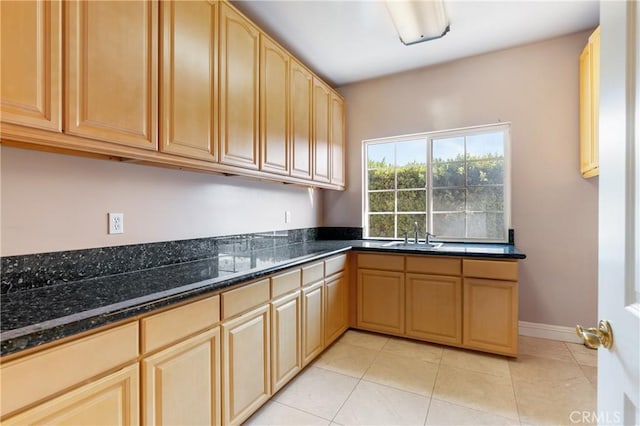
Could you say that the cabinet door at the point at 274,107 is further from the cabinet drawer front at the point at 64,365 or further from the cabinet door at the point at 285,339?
the cabinet drawer front at the point at 64,365

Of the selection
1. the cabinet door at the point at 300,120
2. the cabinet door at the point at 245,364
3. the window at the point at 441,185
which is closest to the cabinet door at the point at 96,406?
the cabinet door at the point at 245,364

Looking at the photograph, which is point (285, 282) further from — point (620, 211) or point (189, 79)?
point (620, 211)

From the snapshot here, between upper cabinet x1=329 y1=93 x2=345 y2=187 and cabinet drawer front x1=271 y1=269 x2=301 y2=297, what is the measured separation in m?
1.47

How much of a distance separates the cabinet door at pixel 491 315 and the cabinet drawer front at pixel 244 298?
5.59ft

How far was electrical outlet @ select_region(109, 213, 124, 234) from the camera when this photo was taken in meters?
1.58

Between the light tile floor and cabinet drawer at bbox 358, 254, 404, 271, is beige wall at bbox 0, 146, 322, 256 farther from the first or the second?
the light tile floor

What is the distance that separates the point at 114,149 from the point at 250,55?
120cm

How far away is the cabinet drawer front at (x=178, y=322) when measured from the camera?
1136 mm

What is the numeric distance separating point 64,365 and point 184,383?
0.51 metres

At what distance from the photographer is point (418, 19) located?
7.02 feet

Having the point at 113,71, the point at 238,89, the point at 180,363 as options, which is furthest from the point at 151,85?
the point at 180,363

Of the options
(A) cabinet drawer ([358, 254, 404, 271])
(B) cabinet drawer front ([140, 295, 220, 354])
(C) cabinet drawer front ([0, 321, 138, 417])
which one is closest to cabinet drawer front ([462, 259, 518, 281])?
(A) cabinet drawer ([358, 254, 404, 271])

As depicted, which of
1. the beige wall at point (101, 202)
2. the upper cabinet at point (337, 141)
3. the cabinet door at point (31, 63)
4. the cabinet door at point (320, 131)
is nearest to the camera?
the cabinet door at point (31, 63)

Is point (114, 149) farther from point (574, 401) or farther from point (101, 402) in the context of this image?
point (574, 401)
